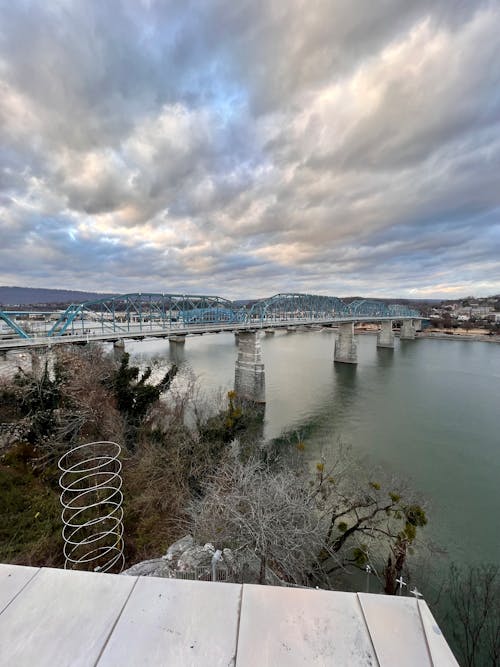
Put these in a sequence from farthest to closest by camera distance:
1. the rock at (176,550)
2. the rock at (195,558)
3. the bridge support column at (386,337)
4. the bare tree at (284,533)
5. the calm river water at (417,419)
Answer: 1. the bridge support column at (386,337)
2. the calm river water at (417,419)
3. the rock at (176,550)
4. the bare tree at (284,533)
5. the rock at (195,558)

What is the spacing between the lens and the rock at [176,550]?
4.90 meters

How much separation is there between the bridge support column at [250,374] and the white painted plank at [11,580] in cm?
1969

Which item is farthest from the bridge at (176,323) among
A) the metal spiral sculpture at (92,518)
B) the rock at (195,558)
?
the rock at (195,558)

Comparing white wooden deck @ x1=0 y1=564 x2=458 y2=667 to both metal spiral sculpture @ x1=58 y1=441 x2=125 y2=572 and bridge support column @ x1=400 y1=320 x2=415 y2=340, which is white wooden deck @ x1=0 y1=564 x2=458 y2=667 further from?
bridge support column @ x1=400 y1=320 x2=415 y2=340

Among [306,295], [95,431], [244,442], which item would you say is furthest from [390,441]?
[306,295]

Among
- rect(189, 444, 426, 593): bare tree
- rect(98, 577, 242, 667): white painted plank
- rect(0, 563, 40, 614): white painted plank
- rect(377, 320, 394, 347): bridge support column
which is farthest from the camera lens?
rect(377, 320, 394, 347): bridge support column

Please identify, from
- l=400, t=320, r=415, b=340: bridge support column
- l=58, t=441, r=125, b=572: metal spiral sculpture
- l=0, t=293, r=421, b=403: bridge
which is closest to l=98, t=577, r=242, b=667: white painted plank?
l=58, t=441, r=125, b=572: metal spiral sculpture

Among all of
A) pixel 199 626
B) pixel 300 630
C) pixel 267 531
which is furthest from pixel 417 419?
pixel 199 626

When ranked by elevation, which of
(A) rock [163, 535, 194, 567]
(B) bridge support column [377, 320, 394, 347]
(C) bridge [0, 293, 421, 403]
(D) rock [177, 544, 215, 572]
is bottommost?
(B) bridge support column [377, 320, 394, 347]

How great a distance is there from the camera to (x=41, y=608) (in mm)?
1410

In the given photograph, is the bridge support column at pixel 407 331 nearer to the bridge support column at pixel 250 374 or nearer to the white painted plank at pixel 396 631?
the bridge support column at pixel 250 374

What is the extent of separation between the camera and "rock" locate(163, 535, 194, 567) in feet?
16.1

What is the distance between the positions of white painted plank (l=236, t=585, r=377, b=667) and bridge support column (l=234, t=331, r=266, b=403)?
19821mm

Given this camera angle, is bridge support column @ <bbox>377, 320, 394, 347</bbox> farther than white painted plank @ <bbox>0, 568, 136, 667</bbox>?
Yes
